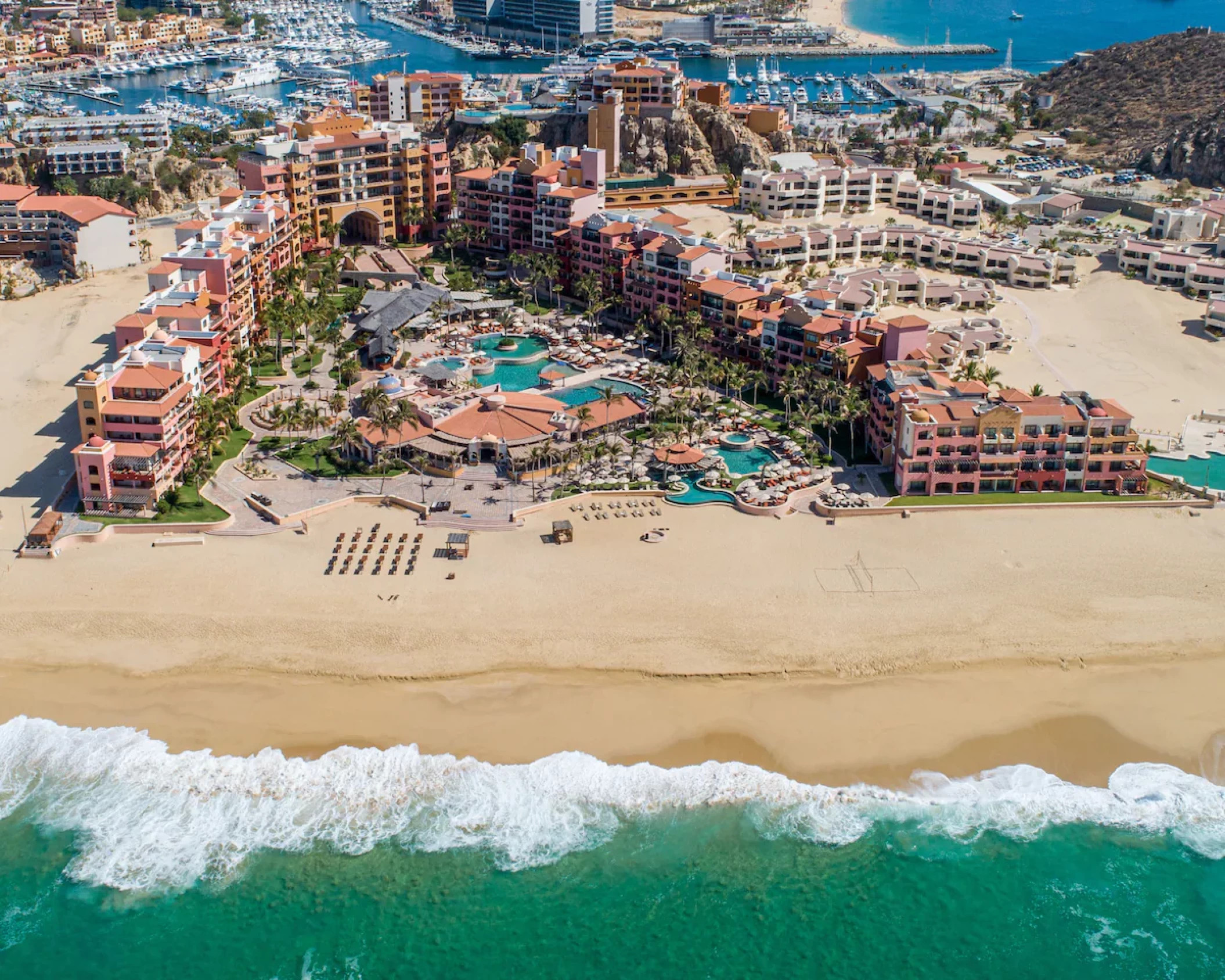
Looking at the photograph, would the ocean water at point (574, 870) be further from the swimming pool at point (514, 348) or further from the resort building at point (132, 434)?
the swimming pool at point (514, 348)

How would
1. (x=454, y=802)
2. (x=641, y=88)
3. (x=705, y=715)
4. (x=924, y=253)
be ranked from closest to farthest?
(x=454, y=802)
(x=705, y=715)
(x=924, y=253)
(x=641, y=88)

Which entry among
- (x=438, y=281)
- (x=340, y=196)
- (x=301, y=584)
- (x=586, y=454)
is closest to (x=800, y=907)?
(x=301, y=584)

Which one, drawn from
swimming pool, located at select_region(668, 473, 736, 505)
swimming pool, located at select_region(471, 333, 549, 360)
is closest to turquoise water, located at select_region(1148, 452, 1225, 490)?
swimming pool, located at select_region(668, 473, 736, 505)

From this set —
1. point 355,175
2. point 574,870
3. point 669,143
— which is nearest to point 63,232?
point 355,175

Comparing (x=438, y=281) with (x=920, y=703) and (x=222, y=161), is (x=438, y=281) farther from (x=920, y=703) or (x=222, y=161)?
(x=920, y=703)

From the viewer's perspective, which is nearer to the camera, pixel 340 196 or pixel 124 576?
pixel 124 576

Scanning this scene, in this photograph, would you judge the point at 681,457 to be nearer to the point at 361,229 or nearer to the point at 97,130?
the point at 361,229
